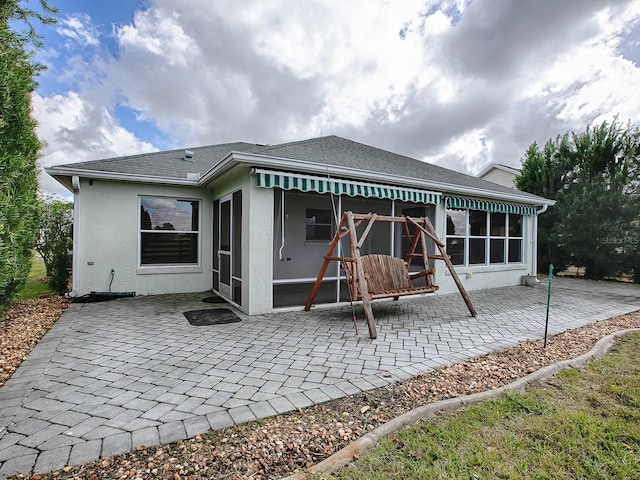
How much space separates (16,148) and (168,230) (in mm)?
3521

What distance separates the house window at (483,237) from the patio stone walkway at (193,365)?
2.80 metres

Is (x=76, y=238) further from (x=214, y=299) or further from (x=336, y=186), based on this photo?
(x=336, y=186)

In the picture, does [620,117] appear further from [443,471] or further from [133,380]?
[133,380]

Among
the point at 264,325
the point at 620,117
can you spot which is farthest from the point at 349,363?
the point at 620,117

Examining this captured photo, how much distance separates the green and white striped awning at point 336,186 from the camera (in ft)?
19.4

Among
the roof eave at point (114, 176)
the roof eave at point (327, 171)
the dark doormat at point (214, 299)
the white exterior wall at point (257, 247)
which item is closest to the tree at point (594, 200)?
the roof eave at point (327, 171)

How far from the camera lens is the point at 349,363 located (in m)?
3.80

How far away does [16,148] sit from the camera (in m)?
5.32

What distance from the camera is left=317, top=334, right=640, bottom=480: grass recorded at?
79.3 inches

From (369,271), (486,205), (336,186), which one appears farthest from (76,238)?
(486,205)

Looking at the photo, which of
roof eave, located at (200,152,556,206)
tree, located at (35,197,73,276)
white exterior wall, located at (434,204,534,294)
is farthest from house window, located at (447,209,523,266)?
tree, located at (35,197,73,276)

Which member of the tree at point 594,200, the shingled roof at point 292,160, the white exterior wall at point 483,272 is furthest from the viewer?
the tree at point 594,200

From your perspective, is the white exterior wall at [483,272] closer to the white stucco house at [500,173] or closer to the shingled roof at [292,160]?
the shingled roof at [292,160]

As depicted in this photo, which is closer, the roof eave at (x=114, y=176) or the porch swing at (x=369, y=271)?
the porch swing at (x=369, y=271)
